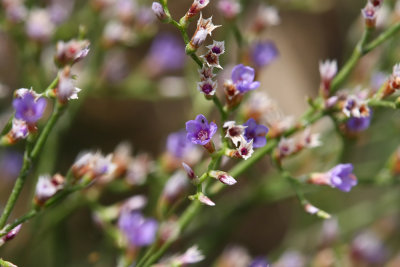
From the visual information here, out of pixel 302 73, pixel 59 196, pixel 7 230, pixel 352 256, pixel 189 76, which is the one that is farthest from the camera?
pixel 302 73

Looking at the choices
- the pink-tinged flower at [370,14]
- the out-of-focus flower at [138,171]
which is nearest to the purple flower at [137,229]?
the out-of-focus flower at [138,171]

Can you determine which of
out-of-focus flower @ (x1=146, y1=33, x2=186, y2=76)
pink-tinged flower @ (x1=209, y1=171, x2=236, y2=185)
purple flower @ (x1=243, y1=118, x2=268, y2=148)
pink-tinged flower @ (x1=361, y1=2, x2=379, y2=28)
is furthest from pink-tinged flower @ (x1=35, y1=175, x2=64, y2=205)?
out-of-focus flower @ (x1=146, y1=33, x2=186, y2=76)

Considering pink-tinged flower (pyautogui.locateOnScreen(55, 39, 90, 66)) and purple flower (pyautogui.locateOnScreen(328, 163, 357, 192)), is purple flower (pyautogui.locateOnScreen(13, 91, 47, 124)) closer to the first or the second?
pink-tinged flower (pyautogui.locateOnScreen(55, 39, 90, 66))

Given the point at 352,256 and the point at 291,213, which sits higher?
the point at 291,213

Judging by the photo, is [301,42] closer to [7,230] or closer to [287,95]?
[287,95]

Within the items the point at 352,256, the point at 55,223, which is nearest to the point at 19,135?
the point at 55,223

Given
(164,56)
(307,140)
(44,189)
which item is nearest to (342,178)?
(307,140)

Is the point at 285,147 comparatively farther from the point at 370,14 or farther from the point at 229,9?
the point at 229,9
